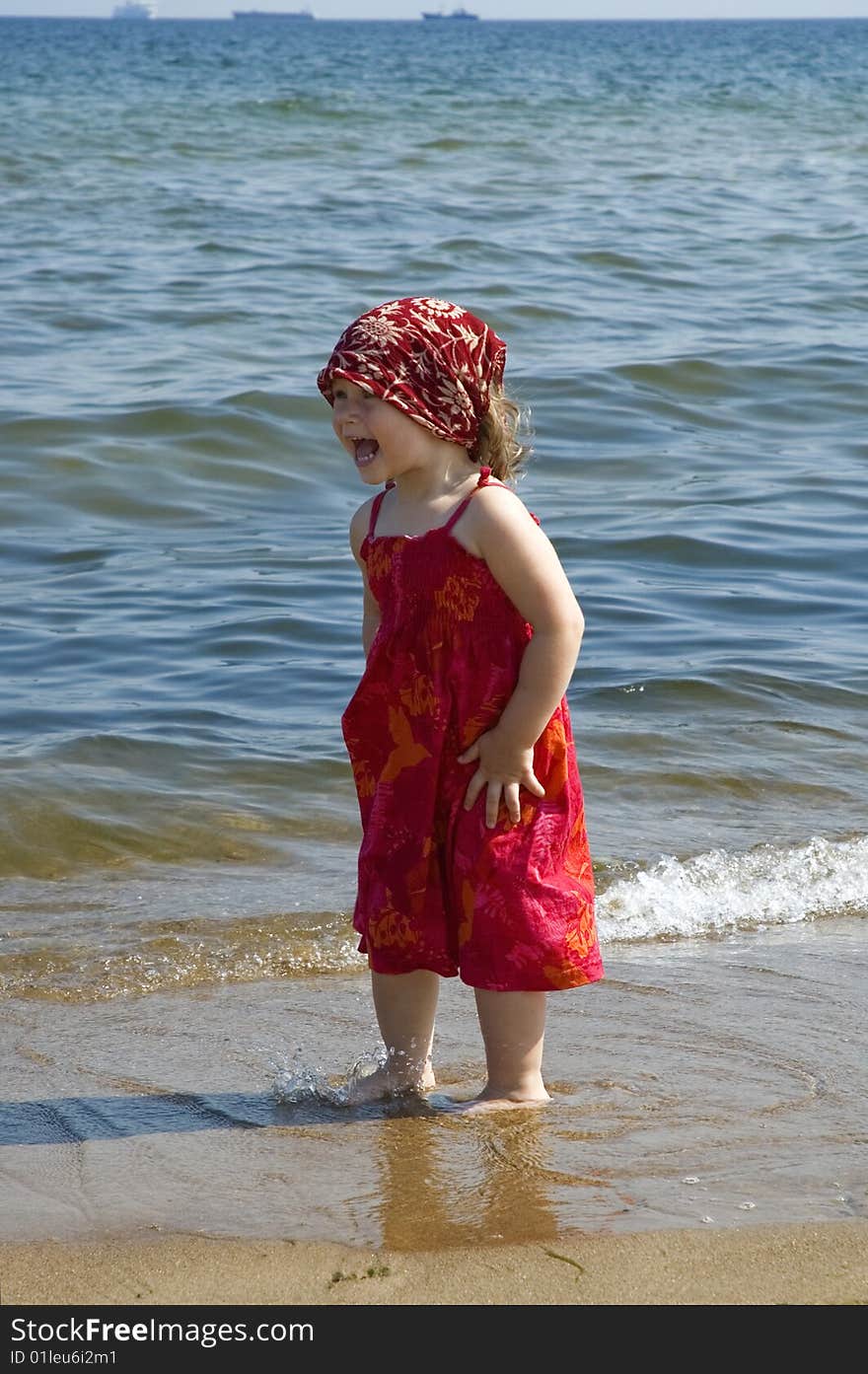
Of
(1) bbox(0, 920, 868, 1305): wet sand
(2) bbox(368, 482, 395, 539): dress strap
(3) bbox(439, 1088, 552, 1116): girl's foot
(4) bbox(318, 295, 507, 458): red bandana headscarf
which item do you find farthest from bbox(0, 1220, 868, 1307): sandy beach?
(4) bbox(318, 295, 507, 458): red bandana headscarf

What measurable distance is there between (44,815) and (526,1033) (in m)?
2.18

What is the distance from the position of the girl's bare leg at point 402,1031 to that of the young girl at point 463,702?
0.06m

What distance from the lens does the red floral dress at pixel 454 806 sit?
9.57 feet

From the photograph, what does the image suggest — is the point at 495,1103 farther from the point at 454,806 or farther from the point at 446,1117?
the point at 454,806

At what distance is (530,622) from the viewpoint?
2893 millimetres

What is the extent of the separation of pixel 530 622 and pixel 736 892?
1665 millimetres

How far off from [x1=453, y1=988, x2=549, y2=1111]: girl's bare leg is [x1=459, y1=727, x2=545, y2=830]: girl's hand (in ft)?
1.06

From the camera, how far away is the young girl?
9.49 feet

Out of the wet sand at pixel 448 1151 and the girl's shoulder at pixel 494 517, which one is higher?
the girl's shoulder at pixel 494 517

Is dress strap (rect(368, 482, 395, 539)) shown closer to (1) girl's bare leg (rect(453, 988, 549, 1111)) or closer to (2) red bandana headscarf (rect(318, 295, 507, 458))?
(2) red bandana headscarf (rect(318, 295, 507, 458))

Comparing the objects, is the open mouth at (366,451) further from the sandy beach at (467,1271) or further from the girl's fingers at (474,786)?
the sandy beach at (467,1271)

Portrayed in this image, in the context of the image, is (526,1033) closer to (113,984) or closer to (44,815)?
(113,984)

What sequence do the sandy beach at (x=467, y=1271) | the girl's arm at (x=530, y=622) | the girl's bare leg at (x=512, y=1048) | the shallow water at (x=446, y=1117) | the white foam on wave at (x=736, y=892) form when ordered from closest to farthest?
1. the sandy beach at (x=467, y=1271)
2. the shallow water at (x=446, y=1117)
3. the girl's arm at (x=530, y=622)
4. the girl's bare leg at (x=512, y=1048)
5. the white foam on wave at (x=736, y=892)

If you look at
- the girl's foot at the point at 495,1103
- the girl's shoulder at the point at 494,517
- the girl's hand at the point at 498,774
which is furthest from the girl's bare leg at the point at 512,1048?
the girl's shoulder at the point at 494,517
